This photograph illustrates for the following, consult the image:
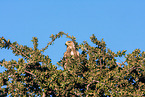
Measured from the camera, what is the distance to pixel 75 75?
954 centimetres

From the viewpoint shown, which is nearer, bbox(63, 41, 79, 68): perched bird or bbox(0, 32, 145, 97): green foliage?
bbox(0, 32, 145, 97): green foliage

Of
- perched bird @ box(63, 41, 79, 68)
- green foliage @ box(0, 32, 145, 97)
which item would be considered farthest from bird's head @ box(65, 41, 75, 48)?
green foliage @ box(0, 32, 145, 97)

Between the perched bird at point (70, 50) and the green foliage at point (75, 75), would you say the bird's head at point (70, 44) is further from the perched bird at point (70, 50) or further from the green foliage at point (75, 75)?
the green foliage at point (75, 75)

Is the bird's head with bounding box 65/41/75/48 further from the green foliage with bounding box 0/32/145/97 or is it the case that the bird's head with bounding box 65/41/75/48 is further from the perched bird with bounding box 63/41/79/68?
the green foliage with bounding box 0/32/145/97

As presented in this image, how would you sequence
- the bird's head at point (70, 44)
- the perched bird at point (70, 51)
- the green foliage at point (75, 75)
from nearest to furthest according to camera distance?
1. the green foliage at point (75, 75)
2. the perched bird at point (70, 51)
3. the bird's head at point (70, 44)

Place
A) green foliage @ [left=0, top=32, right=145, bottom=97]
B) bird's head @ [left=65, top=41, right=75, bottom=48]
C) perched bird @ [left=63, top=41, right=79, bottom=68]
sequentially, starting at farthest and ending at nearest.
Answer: bird's head @ [left=65, top=41, right=75, bottom=48] < perched bird @ [left=63, top=41, right=79, bottom=68] < green foliage @ [left=0, top=32, right=145, bottom=97]

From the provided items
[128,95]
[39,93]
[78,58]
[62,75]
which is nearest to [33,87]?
[39,93]

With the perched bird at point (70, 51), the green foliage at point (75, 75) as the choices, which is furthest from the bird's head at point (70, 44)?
the green foliage at point (75, 75)

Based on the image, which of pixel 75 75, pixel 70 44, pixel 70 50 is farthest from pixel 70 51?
pixel 75 75

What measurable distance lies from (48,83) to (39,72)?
20.9 inches

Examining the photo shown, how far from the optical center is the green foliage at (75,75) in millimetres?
9273

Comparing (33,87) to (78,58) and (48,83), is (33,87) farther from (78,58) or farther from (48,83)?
(78,58)

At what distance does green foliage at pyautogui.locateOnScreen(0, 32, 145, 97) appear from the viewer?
9273 millimetres

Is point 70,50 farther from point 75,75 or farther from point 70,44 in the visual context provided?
point 75,75
